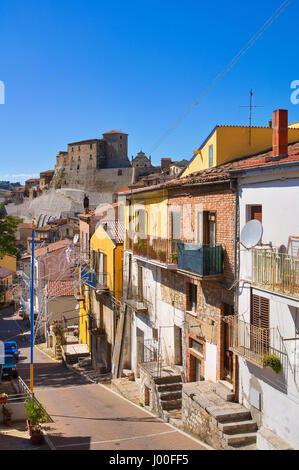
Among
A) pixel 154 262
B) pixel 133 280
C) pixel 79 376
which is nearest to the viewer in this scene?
pixel 154 262

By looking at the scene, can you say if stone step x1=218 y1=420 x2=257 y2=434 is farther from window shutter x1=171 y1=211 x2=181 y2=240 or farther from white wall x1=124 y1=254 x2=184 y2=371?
window shutter x1=171 y1=211 x2=181 y2=240

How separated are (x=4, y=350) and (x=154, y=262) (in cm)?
1505

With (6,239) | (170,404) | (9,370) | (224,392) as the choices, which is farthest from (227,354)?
(6,239)

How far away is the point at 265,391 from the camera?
38.1ft

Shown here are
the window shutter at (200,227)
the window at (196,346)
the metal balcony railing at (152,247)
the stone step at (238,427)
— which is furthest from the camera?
the metal balcony railing at (152,247)

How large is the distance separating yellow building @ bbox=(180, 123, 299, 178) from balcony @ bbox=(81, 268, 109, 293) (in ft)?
35.2

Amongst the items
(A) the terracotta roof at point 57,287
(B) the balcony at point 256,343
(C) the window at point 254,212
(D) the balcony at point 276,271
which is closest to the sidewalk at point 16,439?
(B) the balcony at point 256,343

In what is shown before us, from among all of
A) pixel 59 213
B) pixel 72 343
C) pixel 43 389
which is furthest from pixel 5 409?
pixel 59 213

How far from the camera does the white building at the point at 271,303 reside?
10344 mm

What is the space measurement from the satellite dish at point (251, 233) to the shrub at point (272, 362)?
104 inches

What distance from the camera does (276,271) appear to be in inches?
419

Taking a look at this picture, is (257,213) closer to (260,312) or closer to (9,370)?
(260,312)

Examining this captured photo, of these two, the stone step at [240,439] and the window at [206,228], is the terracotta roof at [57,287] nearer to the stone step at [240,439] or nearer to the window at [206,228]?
the window at [206,228]

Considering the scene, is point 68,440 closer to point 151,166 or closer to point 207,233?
point 207,233
